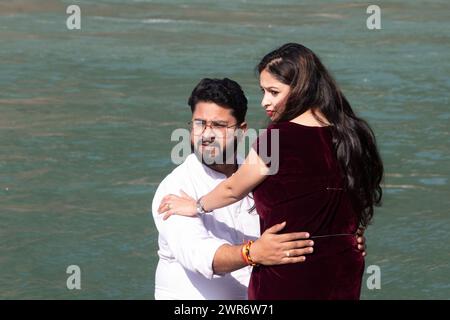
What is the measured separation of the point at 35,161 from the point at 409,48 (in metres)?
6.25

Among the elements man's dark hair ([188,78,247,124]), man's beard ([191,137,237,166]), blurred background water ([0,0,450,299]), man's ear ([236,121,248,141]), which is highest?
man's dark hair ([188,78,247,124])

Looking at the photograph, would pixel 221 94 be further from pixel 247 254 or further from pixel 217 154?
pixel 247 254

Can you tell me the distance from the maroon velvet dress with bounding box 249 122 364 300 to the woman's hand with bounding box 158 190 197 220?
27 centimetres

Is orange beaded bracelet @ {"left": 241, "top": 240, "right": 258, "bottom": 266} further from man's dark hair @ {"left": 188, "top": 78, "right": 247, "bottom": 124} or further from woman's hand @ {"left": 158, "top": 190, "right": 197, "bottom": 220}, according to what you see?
man's dark hair @ {"left": 188, "top": 78, "right": 247, "bottom": 124}

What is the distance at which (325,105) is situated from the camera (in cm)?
394

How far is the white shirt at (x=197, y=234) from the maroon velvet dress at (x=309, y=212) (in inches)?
10.5

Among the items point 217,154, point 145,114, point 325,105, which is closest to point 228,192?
point 217,154

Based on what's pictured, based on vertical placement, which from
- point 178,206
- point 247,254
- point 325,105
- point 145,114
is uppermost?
point 325,105

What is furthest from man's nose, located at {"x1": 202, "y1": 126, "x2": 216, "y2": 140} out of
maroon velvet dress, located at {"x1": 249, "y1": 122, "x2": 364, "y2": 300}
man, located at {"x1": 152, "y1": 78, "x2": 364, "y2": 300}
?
maroon velvet dress, located at {"x1": 249, "y1": 122, "x2": 364, "y2": 300}

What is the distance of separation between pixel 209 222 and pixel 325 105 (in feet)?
2.13

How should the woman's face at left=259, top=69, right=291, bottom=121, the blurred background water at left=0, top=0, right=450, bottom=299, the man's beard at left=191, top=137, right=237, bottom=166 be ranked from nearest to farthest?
the woman's face at left=259, top=69, right=291, bottom=121
the man's beard at left=191, top=137, right=237, bottom=166
the blurred background water at left=0, top=0, right=450, bottom=299

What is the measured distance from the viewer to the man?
13.2 ft

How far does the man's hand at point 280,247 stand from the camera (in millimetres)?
3836

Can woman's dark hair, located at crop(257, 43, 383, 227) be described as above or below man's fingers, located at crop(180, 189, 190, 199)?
above
